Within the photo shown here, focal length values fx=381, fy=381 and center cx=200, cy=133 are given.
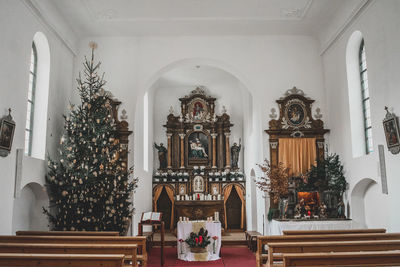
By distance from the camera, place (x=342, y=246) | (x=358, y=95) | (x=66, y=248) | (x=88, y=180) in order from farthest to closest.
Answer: (x=358, y=95) < (x=88, y=180) < (x=342, y=246) < (x=66, y=248)

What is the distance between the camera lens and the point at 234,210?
16.4 meters

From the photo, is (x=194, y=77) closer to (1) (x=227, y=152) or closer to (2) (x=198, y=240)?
(1) (x=227, y=152)

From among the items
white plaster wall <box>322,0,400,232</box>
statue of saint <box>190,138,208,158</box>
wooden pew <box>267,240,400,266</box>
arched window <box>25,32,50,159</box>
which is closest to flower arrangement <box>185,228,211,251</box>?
white plaster wall <box>322,0,400,232</box>

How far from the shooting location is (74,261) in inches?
185

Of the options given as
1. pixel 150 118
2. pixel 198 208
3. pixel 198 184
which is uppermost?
pixel 150 118

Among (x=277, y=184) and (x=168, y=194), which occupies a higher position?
(x=277, y=184)

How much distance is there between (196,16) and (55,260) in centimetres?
759

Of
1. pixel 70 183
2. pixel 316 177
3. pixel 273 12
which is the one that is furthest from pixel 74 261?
pixel 273 12

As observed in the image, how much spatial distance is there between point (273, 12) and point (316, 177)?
4.62m

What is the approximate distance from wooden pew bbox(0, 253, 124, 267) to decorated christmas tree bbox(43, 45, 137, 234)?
403 cm

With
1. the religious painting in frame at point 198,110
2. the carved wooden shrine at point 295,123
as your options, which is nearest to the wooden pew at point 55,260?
the carved wooden shrine at point 295,123

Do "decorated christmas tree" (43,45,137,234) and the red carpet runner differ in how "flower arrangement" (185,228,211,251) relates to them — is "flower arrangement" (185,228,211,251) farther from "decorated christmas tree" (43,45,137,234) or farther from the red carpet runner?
"decorated christmas tree" (43,45,137,234)

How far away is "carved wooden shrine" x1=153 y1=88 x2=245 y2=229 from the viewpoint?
15891mm

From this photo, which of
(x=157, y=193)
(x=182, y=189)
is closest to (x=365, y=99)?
(x=182, y=189)
